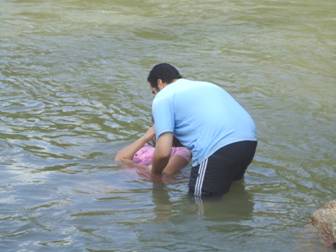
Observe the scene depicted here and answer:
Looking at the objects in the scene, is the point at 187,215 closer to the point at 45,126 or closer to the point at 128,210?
the point at 128,210

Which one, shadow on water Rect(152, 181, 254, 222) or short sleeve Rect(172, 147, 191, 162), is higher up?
short sleeve Rect(172, 147, 191, 162)

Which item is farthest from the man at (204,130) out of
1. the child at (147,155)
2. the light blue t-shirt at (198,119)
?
the child at (147,155)

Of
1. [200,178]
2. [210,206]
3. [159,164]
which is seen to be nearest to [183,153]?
[159,164]

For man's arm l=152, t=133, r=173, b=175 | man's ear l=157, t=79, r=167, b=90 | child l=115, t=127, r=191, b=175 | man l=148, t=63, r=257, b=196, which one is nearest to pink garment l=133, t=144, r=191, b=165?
child l=115, t=127, r=191, b=175

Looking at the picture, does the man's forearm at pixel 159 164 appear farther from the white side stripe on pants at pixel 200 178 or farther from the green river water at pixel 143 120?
the white side stripe on pants at pixel 200 178

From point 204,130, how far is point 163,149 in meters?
0.36

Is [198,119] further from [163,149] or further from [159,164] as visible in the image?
[159,164]

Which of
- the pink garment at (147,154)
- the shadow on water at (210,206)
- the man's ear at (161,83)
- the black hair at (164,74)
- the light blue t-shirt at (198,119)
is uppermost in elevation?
the black hair at (164,74)

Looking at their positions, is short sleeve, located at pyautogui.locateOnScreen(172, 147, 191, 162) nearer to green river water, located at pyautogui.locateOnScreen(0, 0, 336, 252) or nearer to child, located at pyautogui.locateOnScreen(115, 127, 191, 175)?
child, located at pyautogui.locateOnScreen(115, 127, 191, 175)

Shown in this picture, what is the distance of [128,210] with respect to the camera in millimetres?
6379

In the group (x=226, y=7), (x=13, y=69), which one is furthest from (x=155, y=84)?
(x=226, y=7)

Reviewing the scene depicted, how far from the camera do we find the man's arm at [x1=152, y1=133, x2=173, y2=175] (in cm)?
630

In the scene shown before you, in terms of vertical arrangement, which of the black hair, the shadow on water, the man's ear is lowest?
the shadow on water

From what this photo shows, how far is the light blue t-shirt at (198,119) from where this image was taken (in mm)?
6273
